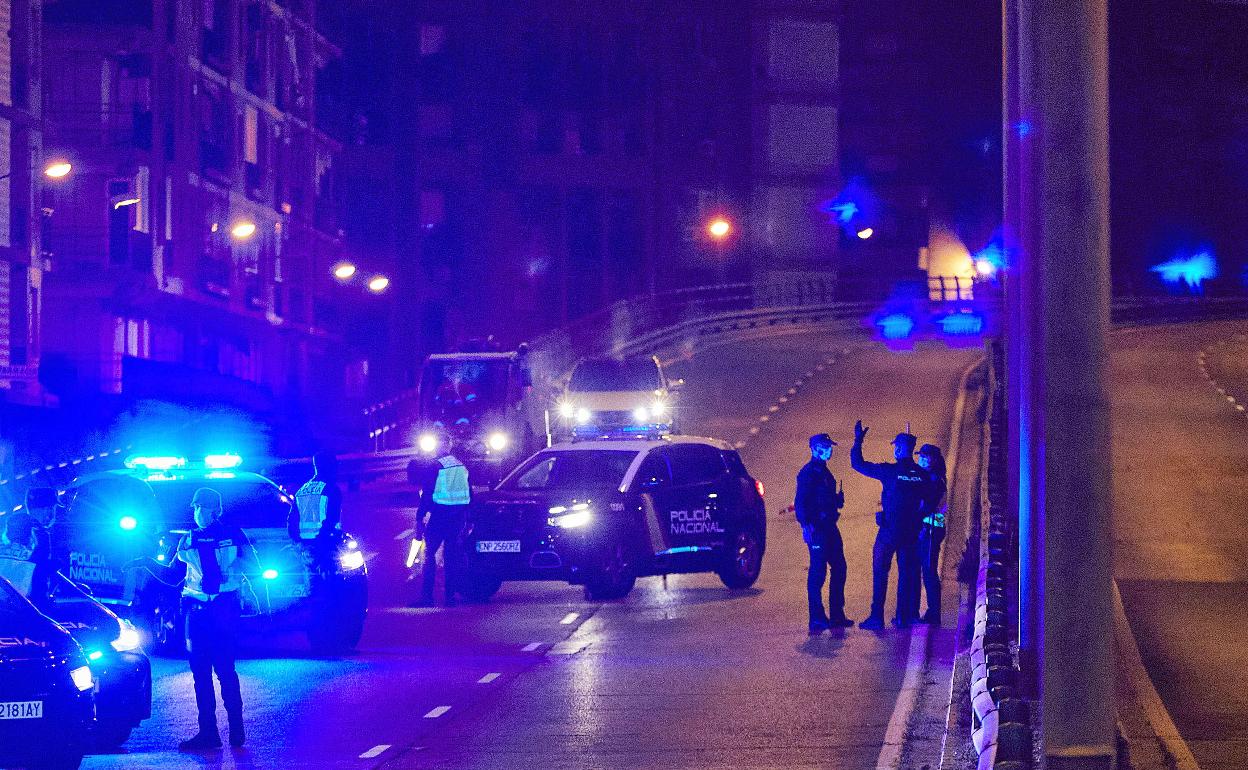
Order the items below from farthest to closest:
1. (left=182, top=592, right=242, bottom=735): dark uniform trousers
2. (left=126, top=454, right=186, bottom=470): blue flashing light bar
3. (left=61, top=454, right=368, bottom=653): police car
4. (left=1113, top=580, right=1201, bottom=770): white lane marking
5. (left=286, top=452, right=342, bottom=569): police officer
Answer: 1. (left=126, top=454, right=186, bottom=470): blue flashing light bar
2. (left=286, top=452, right=342, bottom=569): police officer
3. (left=61, top=454, right=368, bottom=653): police car
4. (left=182, top=592, right=242, bottom=735): dark uniform trousers
5. (left=1113, top=580, right=1201, bottom=770): white lane marking

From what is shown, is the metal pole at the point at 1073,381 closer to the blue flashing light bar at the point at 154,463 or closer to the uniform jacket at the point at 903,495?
the uniform jacket at the point at 903,495

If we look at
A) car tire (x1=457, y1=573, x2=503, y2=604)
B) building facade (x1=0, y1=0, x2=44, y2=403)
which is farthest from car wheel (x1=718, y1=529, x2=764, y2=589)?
building facade (x1=0, y1=0, x2=44, y2=403)

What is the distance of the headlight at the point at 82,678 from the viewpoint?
1176 cm

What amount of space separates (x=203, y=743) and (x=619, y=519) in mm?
8773

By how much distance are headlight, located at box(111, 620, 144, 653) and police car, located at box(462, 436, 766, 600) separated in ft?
27.1

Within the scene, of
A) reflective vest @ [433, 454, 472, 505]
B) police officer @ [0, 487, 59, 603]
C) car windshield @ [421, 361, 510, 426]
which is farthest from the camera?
car windshield @ [421, 361, 510, 426]

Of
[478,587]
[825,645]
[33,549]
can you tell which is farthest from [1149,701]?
[33,549]

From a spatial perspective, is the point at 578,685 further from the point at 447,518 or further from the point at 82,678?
the point at 447,518

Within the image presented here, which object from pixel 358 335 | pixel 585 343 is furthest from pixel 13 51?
pixel 358 335

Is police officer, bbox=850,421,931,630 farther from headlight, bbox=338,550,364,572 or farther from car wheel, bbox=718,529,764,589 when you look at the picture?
headlight, bbox=338,550,364,572

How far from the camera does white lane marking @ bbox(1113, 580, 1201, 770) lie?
42.0 feet

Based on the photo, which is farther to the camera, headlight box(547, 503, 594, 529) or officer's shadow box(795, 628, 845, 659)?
headlight box(547, 503, 594, 529)

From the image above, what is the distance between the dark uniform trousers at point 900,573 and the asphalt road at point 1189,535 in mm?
2003

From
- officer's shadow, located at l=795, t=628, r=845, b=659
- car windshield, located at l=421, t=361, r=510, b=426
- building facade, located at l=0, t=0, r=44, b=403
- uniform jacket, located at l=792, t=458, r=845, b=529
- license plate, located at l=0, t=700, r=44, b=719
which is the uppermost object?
building facade, located at l=0, t=0, r=44, b=403
